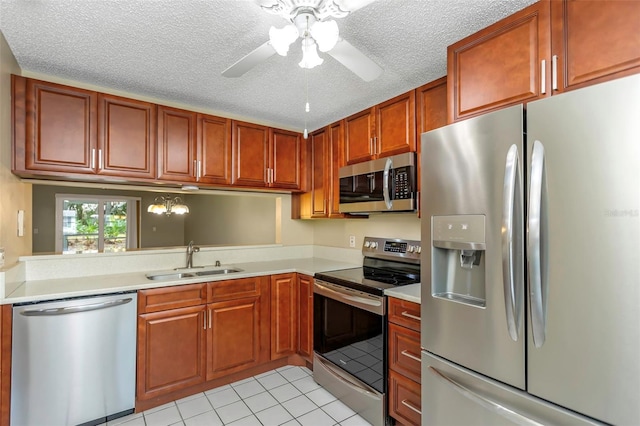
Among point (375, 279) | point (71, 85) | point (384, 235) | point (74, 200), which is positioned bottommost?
point (375, 279)

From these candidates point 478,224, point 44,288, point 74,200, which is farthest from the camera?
point 74,200

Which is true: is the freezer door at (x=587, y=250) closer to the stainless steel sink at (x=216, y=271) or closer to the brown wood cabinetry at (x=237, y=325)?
the brown wood cabinetry at (x=237, y=325)

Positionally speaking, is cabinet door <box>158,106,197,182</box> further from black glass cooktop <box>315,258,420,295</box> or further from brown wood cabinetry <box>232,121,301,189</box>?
black glass cooktop <box>315,258,420,295</box>

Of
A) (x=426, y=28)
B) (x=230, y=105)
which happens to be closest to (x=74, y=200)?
(x=230, y=105)

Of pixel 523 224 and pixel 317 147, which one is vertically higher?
pixel 317 147

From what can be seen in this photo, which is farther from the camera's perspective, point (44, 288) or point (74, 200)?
point (74, 200)

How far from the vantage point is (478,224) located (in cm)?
141

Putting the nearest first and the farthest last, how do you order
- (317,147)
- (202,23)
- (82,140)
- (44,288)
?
1. (202,23)
2. (44,288)
3. (82,140)
4. (317,147)

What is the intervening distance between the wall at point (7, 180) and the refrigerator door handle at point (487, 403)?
2478 millimetres

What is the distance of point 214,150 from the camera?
2.85 metres

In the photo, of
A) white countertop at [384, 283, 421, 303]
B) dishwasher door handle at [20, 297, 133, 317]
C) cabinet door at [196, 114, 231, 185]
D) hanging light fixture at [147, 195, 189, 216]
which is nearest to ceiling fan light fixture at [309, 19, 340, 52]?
white countertop at [384, 283, 421, 303]

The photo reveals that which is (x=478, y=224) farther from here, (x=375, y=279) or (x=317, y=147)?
(x=317, y=147)

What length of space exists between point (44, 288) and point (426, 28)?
8.99ft

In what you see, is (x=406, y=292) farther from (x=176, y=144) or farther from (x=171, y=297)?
(x=176, y=144)
